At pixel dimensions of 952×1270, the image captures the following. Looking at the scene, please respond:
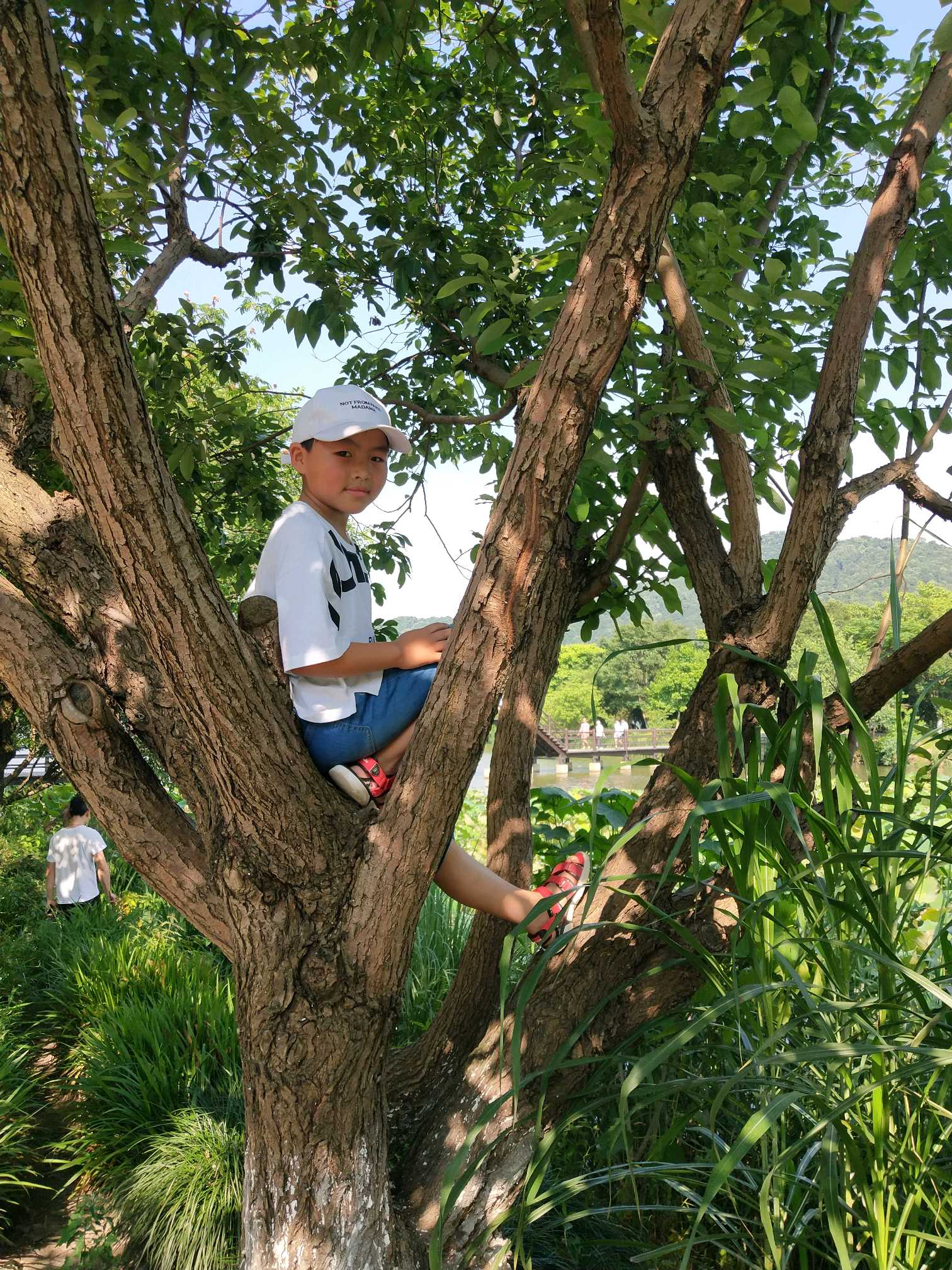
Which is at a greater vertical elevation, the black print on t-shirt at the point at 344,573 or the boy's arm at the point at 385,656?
the black print on t-shirt at the point at 344,573

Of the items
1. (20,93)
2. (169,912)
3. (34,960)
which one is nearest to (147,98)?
(20,93)

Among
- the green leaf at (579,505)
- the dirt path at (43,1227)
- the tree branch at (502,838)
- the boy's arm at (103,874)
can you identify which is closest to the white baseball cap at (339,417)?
the green leaf at (579,505)

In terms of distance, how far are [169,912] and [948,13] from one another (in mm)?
6804

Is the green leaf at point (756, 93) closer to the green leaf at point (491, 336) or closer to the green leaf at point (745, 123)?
the green leaf at point (745, 123)

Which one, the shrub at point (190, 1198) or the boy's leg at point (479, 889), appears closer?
the boy's leg at point (479, 889)

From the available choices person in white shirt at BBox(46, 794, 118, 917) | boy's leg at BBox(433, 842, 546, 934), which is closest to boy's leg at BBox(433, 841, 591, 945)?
boy's leg at BBox(433, 842, 546, 934)

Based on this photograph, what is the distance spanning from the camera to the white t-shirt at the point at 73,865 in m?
6.93

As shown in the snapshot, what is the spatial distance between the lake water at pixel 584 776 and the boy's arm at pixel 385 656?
281mm

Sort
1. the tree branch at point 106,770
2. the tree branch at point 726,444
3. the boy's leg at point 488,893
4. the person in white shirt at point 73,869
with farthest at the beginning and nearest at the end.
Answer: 1. the person in white shirt at point 73,869
2. the tree branch at point 726,444
3. the boy's leg at point 488,893
4. the tree branch at point 106,770

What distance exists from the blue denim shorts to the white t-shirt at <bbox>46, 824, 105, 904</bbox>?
5.59 meters

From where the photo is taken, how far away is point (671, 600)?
3.02m

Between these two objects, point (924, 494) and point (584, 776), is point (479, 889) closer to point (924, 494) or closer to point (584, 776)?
point (924, 494)

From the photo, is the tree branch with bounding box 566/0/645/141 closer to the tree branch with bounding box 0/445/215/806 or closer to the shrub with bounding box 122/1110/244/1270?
the tree branch with bounding box 0/445/215/806

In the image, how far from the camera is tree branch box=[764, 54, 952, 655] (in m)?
2.33
